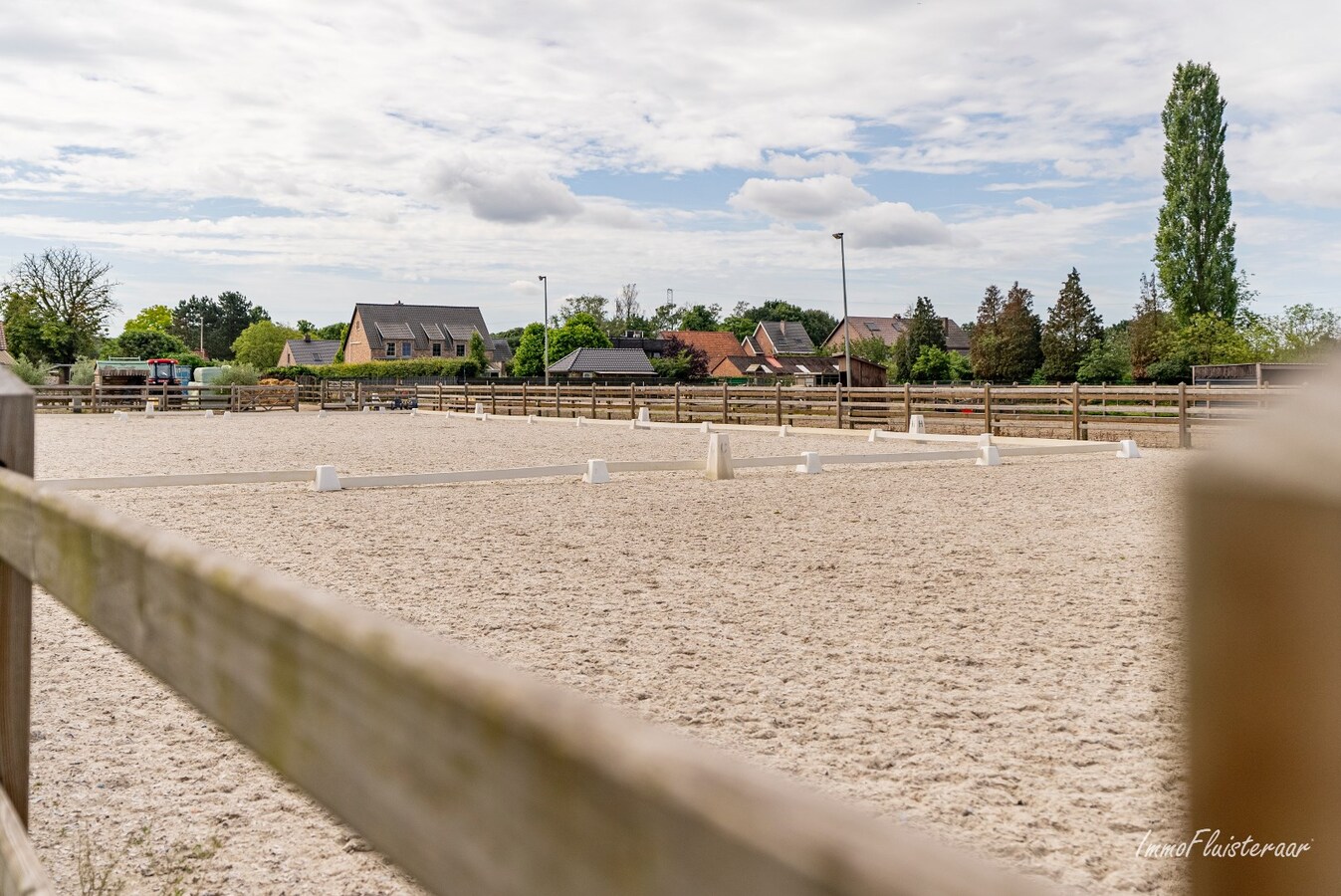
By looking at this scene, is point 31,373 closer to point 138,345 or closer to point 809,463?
point 809,463

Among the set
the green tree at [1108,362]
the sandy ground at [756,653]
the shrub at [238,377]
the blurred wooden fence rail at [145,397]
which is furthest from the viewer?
the green tree at [1108,362]

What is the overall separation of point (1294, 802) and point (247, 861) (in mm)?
3242

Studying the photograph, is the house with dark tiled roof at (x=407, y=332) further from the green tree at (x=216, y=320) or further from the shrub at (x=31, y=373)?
the green tree at (x=216, y=320)

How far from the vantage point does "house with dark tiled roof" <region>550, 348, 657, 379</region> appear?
5647cm

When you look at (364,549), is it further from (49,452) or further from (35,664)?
(49,452)

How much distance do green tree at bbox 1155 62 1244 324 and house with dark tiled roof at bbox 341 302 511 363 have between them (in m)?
48.9

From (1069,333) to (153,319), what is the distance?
10882 cm

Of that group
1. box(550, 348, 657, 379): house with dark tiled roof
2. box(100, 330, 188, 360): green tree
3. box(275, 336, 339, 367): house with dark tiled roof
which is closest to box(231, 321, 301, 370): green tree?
box(275, 336, 339, 367): house with dark tiled roof

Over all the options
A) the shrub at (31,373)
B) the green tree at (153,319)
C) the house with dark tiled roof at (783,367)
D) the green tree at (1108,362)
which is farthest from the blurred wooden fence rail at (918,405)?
the green tree at (153,319)

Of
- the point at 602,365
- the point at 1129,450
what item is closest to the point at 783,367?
the point at 602,365

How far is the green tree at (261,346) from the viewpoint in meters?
104

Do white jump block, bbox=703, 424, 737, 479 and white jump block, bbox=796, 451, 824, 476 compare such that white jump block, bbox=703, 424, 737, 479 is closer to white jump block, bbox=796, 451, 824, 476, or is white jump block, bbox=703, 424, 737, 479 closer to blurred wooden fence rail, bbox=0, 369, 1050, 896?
white jump block, bbox=796, 451, 824, 476

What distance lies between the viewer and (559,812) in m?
0.61

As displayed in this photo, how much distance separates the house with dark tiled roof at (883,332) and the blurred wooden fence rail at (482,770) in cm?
8925
